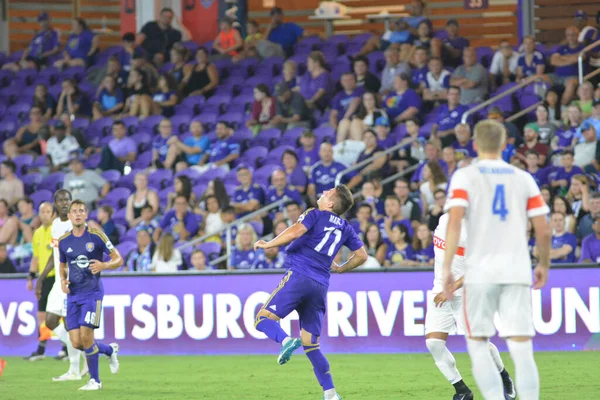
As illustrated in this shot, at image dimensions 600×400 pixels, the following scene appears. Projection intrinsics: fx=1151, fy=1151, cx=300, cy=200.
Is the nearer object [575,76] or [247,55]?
[575,76]

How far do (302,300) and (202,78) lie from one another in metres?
13.6

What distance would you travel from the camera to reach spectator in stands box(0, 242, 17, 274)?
1777cm

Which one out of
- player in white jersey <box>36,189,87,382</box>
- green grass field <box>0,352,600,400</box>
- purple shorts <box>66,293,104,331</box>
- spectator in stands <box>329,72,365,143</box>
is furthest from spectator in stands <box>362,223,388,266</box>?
purple shorts <box>66,293,104,331</box>

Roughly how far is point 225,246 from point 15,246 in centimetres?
369

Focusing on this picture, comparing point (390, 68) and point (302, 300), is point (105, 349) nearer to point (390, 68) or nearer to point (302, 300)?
point (302, 300)

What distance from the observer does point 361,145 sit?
1908 cm

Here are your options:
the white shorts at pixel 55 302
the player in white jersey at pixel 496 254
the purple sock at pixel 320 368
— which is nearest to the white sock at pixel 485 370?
the player in white jersey at pixel 496 254

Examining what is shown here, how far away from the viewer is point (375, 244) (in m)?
16.4

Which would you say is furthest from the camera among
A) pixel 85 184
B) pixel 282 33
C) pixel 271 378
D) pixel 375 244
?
pixel 282 33

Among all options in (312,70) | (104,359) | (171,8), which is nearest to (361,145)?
(312,70)

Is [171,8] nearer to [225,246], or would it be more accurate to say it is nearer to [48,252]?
[225,246]

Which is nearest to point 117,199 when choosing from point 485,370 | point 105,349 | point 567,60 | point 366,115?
point 366,115

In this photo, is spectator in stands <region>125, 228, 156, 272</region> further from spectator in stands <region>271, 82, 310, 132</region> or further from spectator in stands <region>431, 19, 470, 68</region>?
spectator in stands <region>431, 19, 470, 68</region>

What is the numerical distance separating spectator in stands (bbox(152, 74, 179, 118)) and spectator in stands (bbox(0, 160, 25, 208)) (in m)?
3.26
